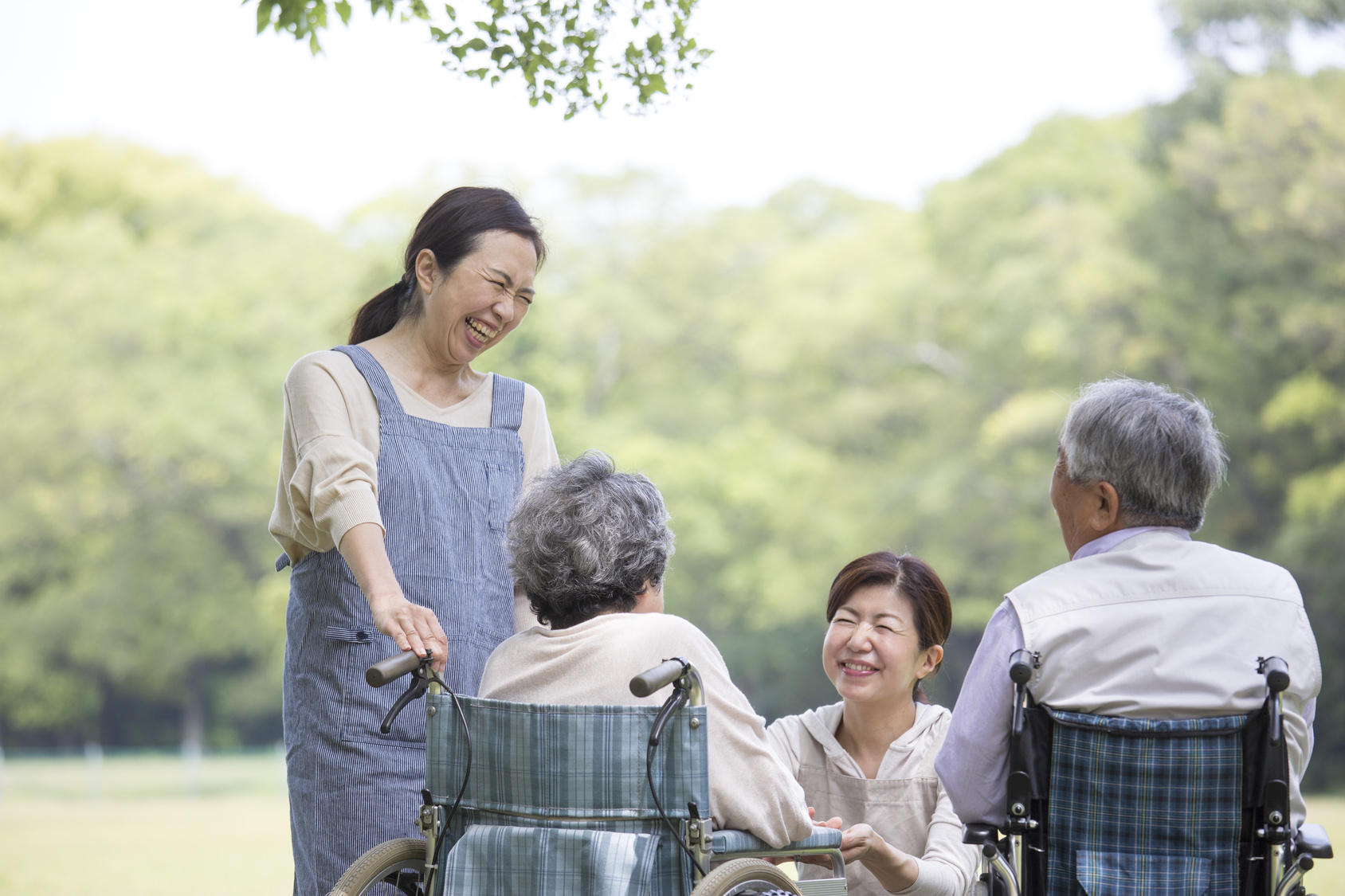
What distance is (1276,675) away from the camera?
1.78 m

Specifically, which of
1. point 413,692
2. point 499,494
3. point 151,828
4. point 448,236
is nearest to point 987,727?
point 413,692

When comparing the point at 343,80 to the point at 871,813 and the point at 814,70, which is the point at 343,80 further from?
the point at 871,813

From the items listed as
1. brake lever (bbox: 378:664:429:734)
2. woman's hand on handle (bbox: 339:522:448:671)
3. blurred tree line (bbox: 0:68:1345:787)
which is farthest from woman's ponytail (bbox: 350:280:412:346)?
blurred tree line (bbox: 0:68:1345:787)

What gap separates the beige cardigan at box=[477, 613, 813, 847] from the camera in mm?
1854

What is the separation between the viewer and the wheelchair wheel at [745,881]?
5.59 ft

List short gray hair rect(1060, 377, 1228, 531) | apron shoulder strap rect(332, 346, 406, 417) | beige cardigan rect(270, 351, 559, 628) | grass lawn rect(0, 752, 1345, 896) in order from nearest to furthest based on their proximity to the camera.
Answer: short gray hair rect(1060, 377, 1228, 531), beige cardigan rect(270, 351, 559, 628), apron shoulder strap rect(332, 346, 406, 417), grass lawn rect(0, 752, 1345, 896)

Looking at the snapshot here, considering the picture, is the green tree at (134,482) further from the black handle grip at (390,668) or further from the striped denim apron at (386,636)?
the black handle grip at (390,668)

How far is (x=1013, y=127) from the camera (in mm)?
25453

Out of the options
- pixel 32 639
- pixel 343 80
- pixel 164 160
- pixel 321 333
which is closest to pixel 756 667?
pixel 321 333

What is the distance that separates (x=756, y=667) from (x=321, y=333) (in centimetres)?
937

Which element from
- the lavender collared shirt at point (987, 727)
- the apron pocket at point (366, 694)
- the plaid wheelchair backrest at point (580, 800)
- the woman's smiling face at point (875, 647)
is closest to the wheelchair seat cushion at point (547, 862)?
the plaid wheelchair backrest at point (580, 800)

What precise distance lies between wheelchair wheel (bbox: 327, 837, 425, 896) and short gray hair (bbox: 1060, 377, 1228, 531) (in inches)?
41.9

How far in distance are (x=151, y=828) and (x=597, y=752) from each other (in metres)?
13.0

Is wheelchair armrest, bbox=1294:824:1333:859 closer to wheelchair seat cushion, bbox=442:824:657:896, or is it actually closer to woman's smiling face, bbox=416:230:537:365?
wheelchair seat cushion, bbox=442:824:657:896
